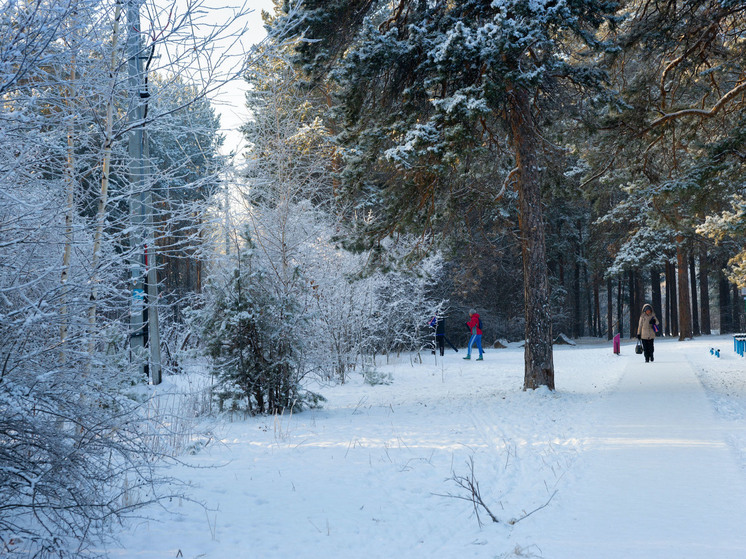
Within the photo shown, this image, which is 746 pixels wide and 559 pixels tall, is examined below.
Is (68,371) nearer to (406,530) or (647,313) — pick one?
(406,530)

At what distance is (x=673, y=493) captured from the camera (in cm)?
Answer: 527

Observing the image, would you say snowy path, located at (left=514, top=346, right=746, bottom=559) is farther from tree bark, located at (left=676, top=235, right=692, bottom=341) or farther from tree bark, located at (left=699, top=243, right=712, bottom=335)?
tree bark, located at (left=699, top=243, right=712, bottom=335)

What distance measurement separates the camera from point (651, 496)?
519 cm

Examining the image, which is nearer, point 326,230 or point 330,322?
point 330,322

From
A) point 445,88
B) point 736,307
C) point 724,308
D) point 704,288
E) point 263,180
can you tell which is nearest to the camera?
point 263,180

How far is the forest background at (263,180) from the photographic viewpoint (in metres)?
3.55

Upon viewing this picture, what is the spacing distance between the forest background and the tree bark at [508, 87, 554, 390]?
42 mm

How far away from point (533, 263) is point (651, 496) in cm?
703

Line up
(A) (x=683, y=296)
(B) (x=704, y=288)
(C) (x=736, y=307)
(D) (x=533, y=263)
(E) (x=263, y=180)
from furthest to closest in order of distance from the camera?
(C) (x=736, y=307), (B) (x=704, y=288), (A) (x=683, y=296), (D) (x=533, y=263), (E) (x=263, y=180)

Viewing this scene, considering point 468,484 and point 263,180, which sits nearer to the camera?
point 468,484

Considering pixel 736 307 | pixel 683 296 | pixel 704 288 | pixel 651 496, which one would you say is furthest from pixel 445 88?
pixel 736 307

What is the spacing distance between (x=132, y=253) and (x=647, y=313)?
1730 cm

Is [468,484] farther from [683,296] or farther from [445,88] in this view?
[683,296]

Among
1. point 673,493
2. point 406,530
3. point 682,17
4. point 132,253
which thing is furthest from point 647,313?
point 132,253
